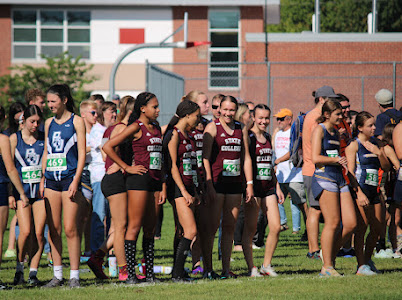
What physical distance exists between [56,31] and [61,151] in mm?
28990

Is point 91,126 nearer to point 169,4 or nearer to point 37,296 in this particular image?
point 37,296

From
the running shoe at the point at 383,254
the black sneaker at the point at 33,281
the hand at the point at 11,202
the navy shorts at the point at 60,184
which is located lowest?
the running shoe at the point at 383,254

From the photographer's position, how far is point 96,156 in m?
10.6

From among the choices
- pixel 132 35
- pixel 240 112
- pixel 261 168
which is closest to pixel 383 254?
pixel 261 168

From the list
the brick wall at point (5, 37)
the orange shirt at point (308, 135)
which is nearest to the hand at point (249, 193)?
the orange shirt at point (308, 135)

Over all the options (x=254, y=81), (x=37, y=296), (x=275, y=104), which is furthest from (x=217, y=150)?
(x=254, y=81)

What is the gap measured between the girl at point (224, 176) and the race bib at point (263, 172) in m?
0.27

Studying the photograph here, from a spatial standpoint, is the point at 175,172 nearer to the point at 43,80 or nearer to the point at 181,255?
the point at 181,255

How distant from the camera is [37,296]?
7.43 metres

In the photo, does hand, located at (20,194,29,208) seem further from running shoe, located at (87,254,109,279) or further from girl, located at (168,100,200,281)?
girl, located at (168,100,200,281)

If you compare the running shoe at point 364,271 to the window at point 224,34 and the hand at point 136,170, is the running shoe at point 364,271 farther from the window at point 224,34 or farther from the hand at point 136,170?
the window at point 224,34

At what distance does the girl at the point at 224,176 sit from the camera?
878 cm

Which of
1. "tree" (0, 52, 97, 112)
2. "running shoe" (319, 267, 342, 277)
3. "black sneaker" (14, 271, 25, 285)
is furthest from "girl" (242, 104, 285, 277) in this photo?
"tree" (0, 52, 97, 112)

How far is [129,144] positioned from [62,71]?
23175 millimetres
